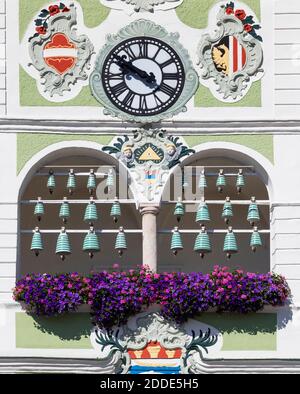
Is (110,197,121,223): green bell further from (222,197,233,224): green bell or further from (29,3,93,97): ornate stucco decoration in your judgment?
(29,3,93,97): ornate stucco decoration

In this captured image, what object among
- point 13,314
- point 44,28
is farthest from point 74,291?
point 44,28

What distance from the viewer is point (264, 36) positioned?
46.4 meters

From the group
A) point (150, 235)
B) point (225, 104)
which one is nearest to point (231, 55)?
point (225, 104)

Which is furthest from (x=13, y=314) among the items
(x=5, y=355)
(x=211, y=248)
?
(x=211, y=248)

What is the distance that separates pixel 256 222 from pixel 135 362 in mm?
3367

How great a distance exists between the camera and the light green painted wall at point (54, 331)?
44906mm

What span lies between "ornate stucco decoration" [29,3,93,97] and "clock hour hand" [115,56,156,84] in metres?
0.46

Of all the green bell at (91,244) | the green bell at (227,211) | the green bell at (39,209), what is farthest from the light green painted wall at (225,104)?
the green bell at (39,209)

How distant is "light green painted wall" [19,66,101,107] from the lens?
151ft

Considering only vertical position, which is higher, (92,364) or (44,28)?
(44,28)

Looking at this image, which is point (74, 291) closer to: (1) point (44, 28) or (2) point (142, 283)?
(2) point (142, 283)

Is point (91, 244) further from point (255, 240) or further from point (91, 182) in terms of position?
point (255, 240)

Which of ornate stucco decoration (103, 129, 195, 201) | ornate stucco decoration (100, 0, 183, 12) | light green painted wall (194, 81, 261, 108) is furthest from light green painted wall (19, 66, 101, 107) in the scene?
light green painted wall (194, 81, 261, 108)
